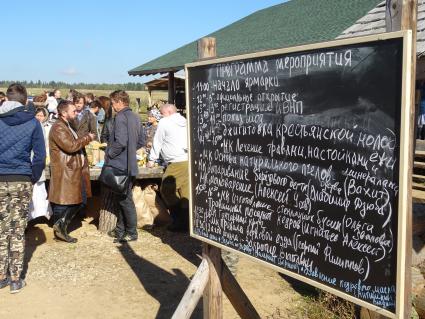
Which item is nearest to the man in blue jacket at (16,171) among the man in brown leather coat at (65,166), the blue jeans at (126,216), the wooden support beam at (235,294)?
the man in brown leather coat at (65,166)

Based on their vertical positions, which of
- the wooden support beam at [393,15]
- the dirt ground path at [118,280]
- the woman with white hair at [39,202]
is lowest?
the dirt ground path at [118,280]

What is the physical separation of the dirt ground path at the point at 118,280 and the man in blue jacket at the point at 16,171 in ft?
1.31

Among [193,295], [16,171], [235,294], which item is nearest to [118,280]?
[16,171]

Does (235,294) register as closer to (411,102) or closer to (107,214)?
(411,102)

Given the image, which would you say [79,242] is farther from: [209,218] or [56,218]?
[209,218]

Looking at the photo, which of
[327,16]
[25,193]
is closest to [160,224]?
[25,193]

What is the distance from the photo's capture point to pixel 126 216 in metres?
6.45

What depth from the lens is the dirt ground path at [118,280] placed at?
4.55 meters

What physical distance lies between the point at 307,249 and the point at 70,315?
279cm

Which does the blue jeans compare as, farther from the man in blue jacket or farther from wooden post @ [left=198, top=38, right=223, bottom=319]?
wooden post @ [left=198, top=38, right=223, bottom=319]

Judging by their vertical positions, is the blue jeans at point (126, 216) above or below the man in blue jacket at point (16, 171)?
below

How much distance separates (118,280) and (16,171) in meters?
1.62

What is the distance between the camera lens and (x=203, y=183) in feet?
10.8

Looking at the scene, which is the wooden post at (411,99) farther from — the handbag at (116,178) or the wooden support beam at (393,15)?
the handbag at (116,178)
